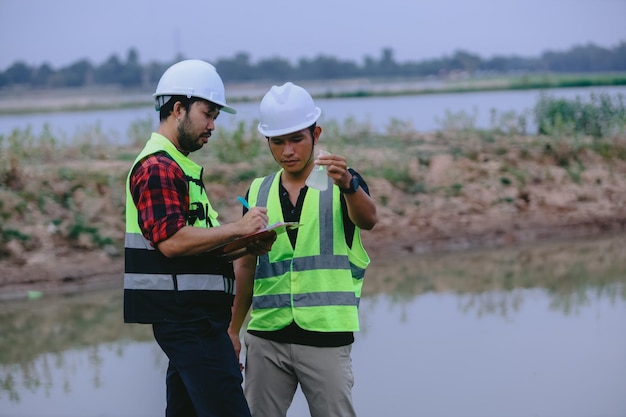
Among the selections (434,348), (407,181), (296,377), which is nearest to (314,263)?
(296,377)

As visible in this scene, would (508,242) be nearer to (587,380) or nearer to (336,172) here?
(587,380)

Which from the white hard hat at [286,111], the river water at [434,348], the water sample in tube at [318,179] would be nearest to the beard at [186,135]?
the white hard hat at [286,111]

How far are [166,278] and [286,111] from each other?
83 centimetres

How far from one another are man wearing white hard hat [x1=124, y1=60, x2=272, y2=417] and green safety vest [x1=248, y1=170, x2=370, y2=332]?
258 mm

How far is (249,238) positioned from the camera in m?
3.76

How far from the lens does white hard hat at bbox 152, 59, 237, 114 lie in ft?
12.5

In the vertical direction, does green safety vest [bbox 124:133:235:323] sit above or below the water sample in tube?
below

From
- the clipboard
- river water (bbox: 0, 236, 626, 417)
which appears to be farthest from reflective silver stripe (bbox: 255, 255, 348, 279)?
river water (bbox: 0, 236, 626, 417)

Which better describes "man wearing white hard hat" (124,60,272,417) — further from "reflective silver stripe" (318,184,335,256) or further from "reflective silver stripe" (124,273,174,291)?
"reflective silver stripe" (318,184,335,256)

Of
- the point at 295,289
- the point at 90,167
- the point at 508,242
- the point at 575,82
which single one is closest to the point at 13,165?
the point at 90,167

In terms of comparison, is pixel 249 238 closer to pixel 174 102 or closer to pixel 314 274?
pixel 314 274

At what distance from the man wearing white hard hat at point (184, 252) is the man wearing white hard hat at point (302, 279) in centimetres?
27

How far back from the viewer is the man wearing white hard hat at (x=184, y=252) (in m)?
3.61

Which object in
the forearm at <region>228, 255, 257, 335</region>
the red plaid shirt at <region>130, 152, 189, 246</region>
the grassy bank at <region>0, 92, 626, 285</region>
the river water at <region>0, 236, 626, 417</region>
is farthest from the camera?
the grassy bank at <region>0, 92, 626, 285</region>
